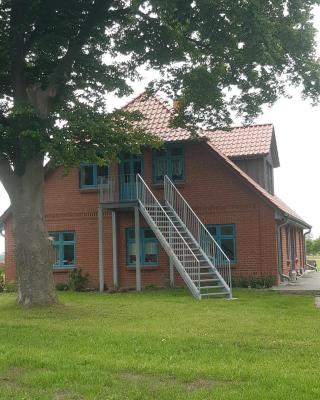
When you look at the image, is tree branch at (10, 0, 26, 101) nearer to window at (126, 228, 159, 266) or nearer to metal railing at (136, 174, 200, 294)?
metal railing at (136, 174, 200, 294)

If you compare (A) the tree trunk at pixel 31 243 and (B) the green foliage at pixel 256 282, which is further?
(B) the green foliage at pixel 256 282

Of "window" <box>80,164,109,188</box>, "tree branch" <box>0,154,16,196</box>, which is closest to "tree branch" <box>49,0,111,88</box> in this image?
"tree branch" <box>0,154,16,196</box>

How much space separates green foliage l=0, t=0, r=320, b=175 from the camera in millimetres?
14094

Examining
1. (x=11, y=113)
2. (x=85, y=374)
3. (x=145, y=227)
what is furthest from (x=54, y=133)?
(x=145, y=227)

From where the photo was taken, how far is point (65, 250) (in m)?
24.9

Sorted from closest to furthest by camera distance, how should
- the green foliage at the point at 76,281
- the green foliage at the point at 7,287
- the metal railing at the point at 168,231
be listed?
1. the metal railing at the point at 168,231
2. the green foliage at the point at 76,281
3. the green foliage at the point at 7,287

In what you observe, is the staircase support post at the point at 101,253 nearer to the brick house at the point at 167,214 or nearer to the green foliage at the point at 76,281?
the brick house at the point at 167,214

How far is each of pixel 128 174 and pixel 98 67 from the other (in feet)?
22.1

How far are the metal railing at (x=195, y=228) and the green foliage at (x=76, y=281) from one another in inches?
183

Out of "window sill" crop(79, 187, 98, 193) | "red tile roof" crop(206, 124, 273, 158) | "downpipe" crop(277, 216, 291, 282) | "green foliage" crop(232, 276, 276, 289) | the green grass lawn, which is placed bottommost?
the green grass lawn

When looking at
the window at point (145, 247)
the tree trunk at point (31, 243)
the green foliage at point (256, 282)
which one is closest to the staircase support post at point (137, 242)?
the window at point (145, 247)

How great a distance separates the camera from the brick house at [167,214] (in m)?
22.0

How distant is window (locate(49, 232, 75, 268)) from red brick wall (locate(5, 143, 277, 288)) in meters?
0.32

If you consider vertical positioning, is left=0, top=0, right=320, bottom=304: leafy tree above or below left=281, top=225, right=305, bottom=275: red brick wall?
above
